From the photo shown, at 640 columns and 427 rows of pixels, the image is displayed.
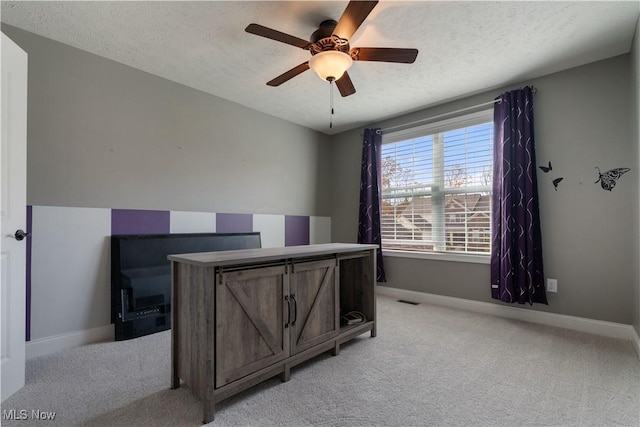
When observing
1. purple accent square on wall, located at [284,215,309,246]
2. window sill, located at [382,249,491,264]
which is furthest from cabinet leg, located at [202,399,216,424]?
window sill, located at [382,249,491,264]

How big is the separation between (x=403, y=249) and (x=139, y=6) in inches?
139

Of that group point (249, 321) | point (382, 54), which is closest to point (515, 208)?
point (382, 54)

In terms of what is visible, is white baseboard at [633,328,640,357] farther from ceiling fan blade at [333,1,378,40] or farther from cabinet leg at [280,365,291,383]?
ceiling fan blade at [333,1,378,40]

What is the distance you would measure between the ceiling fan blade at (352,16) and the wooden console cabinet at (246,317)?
1382 mm

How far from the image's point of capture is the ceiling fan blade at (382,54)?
1898mm

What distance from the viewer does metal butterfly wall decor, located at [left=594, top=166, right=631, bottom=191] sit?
8.09 feet

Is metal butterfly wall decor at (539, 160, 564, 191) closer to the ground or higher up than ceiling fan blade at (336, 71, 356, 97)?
closer to the ground

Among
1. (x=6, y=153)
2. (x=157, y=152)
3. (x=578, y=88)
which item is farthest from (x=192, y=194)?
(x=578, y=88)

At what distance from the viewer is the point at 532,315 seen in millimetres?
2883

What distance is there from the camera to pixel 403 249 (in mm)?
3889

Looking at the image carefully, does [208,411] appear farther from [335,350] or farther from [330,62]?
[330,62]

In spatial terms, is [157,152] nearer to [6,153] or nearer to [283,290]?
[6,153]

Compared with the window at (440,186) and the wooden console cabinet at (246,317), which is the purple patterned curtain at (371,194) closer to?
the window at (440,186)

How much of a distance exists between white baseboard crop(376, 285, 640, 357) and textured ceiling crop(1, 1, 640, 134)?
2.30 metres
